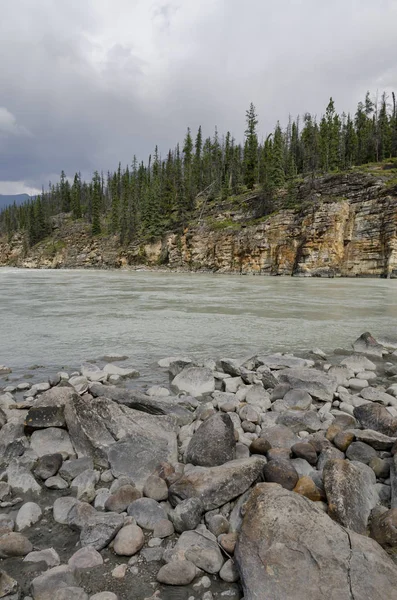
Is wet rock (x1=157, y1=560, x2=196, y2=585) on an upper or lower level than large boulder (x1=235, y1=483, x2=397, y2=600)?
lower

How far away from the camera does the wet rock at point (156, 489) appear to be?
3572 mm

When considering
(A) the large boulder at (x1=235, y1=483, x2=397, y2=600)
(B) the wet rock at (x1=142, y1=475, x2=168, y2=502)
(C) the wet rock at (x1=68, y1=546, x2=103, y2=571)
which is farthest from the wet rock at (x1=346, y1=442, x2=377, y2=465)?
(C) the wet rock at (x1=68, y1=546, x2=103, y2=571)

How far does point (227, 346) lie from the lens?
9891 millimetres

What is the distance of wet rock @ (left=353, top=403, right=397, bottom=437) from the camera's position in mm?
4641

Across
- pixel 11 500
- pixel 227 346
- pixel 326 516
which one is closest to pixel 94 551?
pixel 11 500

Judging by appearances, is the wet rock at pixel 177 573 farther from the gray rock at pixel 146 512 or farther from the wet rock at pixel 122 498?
the wet rock at pixel 122 498

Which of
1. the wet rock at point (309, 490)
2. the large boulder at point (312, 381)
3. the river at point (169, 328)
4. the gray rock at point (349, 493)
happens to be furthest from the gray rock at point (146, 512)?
the river at point (169, 328)

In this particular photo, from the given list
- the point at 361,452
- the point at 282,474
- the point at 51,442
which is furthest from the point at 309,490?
the point at 51,442

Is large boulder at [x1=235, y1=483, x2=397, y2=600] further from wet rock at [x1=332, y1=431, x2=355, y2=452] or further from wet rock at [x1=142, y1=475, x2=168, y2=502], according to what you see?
wet rock at [x1=332, y1=431, x2=355, y2=452]

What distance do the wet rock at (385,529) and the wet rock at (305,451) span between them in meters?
0.96

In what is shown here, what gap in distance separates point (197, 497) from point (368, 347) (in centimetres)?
724

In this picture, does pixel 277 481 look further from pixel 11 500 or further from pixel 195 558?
pixel 11 500

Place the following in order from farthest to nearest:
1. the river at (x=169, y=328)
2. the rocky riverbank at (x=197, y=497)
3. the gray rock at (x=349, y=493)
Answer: the river at (x=169, y=328), the gray rock at (x=349, y=493), the rocky riverbank at (x=197, y=497)

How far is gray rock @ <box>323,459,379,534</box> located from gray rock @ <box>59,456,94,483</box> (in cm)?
264
